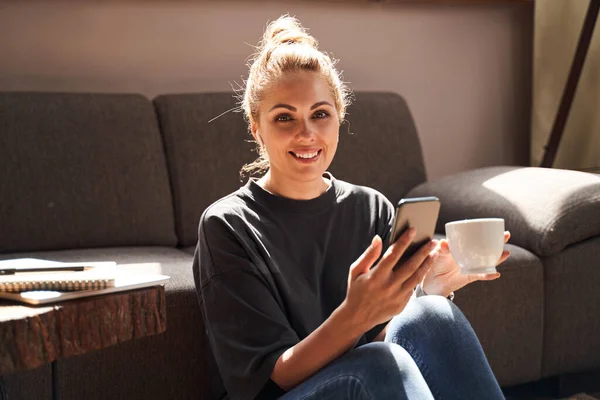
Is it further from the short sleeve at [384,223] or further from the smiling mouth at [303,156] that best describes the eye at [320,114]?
the short sleeve at [384,223]

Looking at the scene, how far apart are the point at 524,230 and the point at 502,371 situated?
37 centimetres

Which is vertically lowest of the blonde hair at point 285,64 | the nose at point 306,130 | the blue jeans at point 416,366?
the blue jeans at point 416,366

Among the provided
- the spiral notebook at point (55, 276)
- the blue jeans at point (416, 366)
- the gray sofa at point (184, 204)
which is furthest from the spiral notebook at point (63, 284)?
the gray sofa at point (184, 204)

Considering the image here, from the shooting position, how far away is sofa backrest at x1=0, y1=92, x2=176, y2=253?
2.15 metres

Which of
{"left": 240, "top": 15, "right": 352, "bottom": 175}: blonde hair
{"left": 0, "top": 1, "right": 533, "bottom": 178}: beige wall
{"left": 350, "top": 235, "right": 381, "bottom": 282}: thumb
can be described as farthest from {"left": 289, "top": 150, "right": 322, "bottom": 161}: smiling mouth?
{"left": 0, "top": 1, "right": 533, "bottom": 178}: beige wall

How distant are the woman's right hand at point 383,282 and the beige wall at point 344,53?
1.68m

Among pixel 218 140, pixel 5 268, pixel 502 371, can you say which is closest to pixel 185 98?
pixel 218 140

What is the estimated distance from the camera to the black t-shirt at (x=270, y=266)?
1240mm

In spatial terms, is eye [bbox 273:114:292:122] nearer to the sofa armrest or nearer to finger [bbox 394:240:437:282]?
finger [bbox 394:240:437:282]

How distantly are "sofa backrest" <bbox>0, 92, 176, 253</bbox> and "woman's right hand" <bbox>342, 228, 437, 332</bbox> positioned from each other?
1216mm

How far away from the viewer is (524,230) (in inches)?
86.0

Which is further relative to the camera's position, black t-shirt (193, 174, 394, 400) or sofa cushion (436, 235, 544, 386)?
sofa cushion (436, 235, 544, 386)

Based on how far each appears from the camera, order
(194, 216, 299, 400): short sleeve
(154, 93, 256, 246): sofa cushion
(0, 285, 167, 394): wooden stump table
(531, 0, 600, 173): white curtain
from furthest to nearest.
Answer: (531, 0, 600, 173): white curtain < (154, 93, 256, 246): sofa cushion < (194, 216, 299, 400): short sleeve < (0, 285, 167, 394): wooden stump table

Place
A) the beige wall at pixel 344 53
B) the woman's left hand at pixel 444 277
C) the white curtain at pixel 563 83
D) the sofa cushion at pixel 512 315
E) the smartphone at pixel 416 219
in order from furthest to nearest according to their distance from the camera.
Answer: the white curtain at pixel 563 83 < the beige wall at pixel 344 53 < the sofa cushion at pixel 512 315 < the woman's left hand at pixel 444 277 < the smartphone at pixel 416 219
